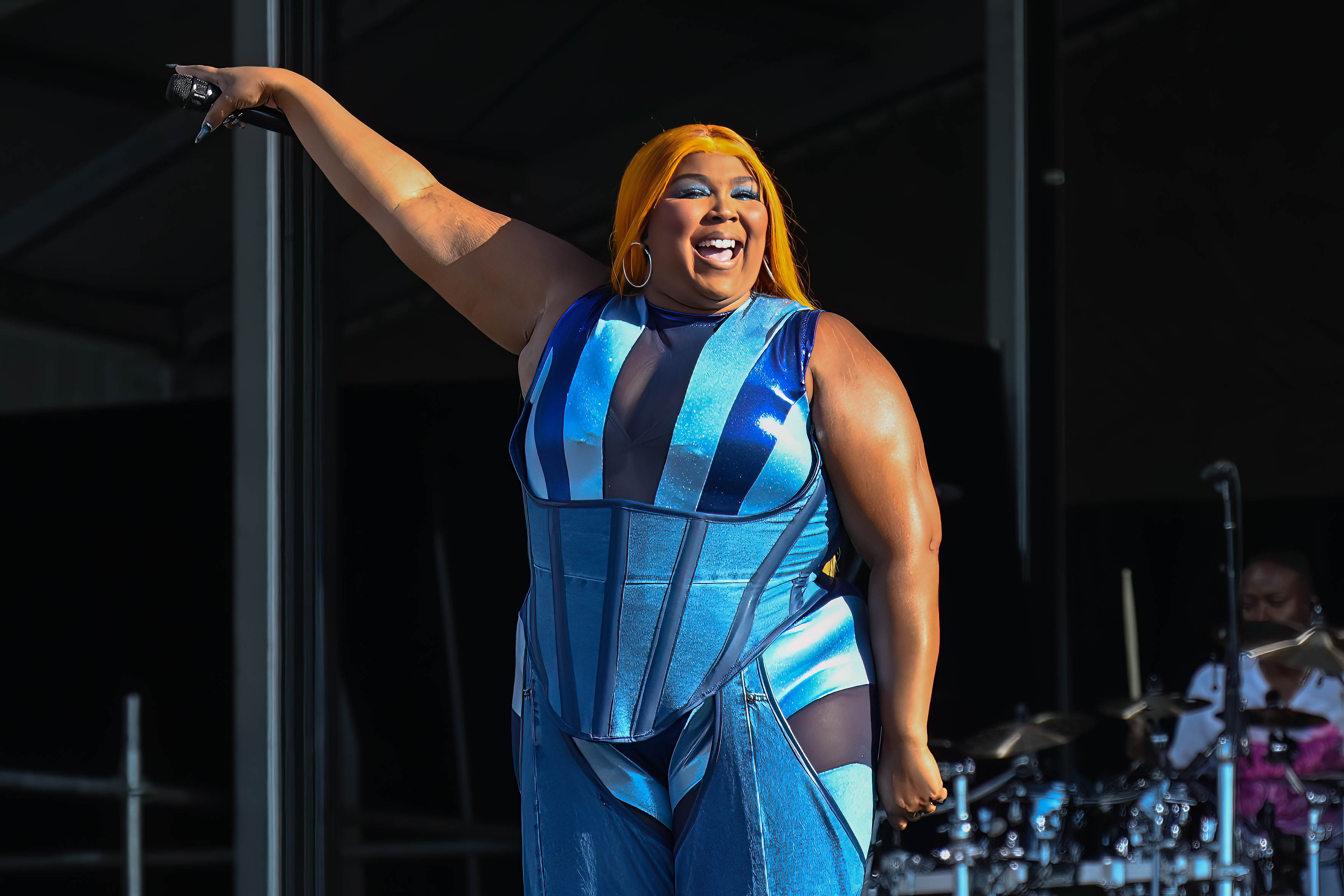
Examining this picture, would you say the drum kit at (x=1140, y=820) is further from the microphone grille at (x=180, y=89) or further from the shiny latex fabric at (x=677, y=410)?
the microphone grille at (x=180, y=89)

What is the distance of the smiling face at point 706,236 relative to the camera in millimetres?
1429

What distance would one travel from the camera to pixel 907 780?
4.51ft

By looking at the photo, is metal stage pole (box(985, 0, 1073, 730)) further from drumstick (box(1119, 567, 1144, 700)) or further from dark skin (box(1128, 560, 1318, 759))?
dark skin (box(1128, 560, 1318, 759))

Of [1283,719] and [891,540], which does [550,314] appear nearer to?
[891,540]

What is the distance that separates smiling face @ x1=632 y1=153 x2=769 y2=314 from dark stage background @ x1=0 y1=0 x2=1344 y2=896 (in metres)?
1.72

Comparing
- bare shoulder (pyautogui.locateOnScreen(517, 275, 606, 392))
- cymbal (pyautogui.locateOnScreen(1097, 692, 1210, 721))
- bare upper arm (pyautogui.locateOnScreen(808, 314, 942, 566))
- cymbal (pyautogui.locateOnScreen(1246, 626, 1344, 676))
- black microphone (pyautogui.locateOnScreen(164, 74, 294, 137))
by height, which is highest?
black microphone (pyautogui.locateOnScreen(164, 74, 294, 137))

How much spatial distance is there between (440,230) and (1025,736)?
8.15 feet

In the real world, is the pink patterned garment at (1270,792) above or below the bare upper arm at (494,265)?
below

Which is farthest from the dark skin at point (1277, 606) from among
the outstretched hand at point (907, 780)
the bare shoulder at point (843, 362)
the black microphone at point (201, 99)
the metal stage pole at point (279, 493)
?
the black microphone at point (201, 99)

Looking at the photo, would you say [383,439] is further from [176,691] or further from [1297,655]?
[1297,655]

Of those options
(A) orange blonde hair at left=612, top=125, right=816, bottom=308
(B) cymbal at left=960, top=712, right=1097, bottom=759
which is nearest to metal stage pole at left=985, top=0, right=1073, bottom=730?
(B) cymbal at left=960, top=712, right=1097, bottom=759

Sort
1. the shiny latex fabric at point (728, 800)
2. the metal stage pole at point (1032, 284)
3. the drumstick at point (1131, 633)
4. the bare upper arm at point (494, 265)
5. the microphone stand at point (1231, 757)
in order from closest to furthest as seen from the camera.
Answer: the shiny latex fabric at point (728, 800)
the bare upper arm at point (494, 265)
the microphone stand at point (1231, 757)
the drumstick at point (1131, 633)
the metal stage pole at point (1032, 284)

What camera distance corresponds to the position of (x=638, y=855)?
1346 millimetres

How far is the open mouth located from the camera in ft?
4.68
